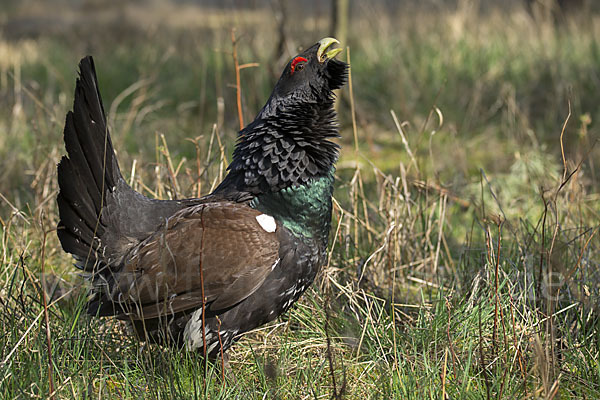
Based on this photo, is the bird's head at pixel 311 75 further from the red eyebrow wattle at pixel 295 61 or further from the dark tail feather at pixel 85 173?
the dark tail feather at pixel 85 173

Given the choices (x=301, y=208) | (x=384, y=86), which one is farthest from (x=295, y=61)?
(x=384, y=86)

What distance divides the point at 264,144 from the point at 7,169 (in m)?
2.91

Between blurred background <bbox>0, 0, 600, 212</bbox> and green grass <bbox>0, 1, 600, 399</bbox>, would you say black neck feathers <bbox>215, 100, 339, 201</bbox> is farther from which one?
blurred background <bbox>0, 0, 600, 212</bbox>

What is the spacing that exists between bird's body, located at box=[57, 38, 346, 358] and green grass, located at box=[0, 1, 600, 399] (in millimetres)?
196

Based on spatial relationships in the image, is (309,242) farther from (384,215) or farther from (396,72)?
(396,72)

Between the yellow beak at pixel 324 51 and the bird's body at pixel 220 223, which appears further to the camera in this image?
the yellow beak at pixel 324 51

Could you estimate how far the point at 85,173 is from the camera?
2.73 m

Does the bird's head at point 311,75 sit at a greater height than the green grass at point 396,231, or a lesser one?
greater

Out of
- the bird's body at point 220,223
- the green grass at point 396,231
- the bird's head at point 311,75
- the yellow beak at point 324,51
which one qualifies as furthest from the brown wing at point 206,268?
the yellow beak at point 324,51

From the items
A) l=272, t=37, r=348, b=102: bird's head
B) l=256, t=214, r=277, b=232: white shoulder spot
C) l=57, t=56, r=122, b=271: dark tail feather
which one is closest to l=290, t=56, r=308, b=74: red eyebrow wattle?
l=272, t=37, r=348, b=102: bird's head

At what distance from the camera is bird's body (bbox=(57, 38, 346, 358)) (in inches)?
104

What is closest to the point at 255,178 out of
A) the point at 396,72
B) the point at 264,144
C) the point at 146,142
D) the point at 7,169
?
the point at 264,144

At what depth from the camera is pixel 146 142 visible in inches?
233

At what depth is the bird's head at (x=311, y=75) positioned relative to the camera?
2.85m
